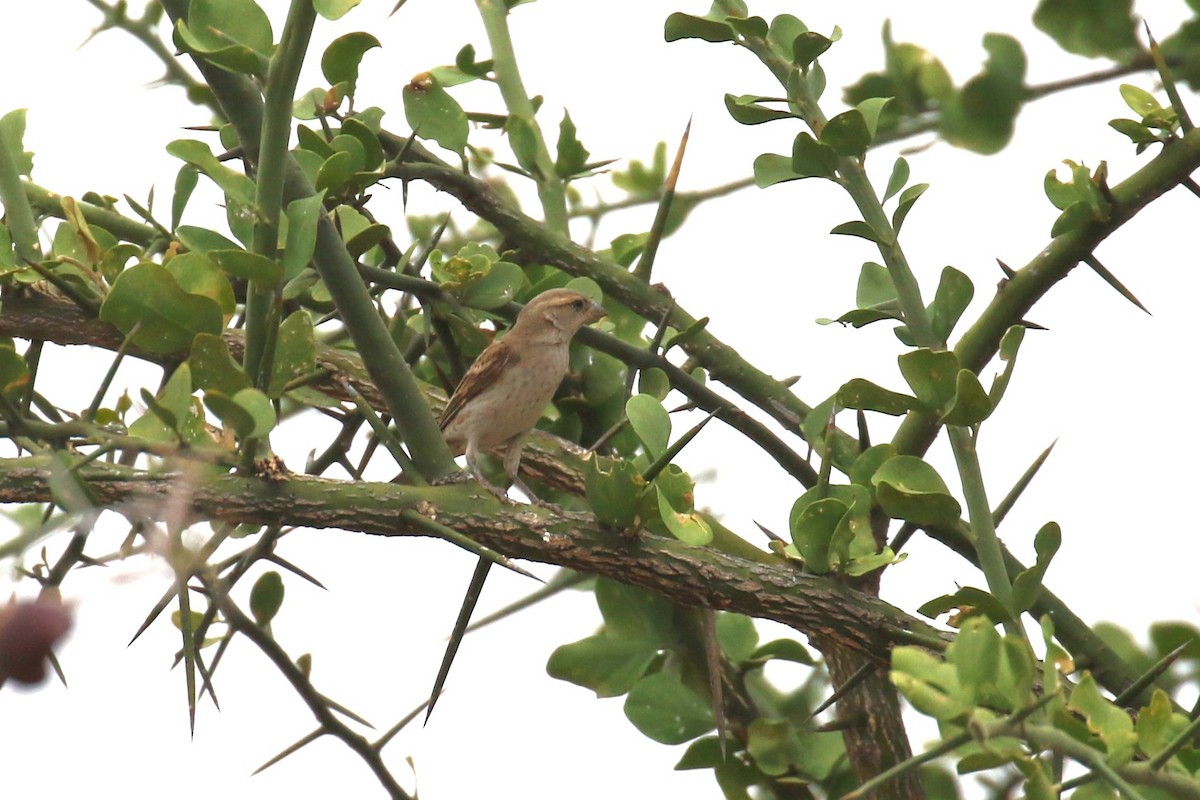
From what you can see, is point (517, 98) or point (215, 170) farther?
point (517, 98)

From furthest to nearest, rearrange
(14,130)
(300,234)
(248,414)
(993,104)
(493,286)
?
(493,286) < (14,130) < (993,104) < (300,234) < (248,414)

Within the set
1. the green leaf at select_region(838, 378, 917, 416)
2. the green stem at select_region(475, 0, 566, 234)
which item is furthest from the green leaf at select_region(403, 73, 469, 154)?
the green leaf at select_region(838, 378, 917, 416)

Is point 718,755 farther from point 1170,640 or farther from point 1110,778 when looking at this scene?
point 1110,778

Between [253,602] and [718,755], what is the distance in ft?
3.77

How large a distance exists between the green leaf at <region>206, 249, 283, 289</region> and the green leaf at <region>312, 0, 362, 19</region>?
1.24 ft

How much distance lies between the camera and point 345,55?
2.74 m

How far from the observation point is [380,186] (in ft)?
10.2

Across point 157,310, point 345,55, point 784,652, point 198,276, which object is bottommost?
point 784,652

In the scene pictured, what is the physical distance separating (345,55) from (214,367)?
37.9 inches

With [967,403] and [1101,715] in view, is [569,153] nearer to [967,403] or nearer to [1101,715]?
[967,403]

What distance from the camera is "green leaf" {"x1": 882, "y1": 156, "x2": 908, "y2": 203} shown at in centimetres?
256

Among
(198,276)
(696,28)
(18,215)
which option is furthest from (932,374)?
(18,215)

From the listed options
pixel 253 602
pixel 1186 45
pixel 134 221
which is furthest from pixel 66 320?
pixel 1186 45

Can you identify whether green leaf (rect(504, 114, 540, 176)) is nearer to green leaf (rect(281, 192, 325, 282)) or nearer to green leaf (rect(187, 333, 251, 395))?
green leaf (rect(281, 192, 325, 282))
